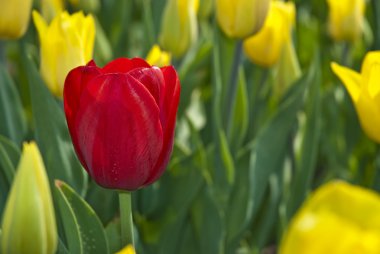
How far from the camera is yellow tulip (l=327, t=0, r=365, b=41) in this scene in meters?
1.34

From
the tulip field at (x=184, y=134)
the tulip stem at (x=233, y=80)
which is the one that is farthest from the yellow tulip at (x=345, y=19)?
the tulip stem at (x=233, y=80)

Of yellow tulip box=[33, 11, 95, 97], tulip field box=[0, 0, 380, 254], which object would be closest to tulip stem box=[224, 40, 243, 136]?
tulip field box=[0, 0, 380, 254]

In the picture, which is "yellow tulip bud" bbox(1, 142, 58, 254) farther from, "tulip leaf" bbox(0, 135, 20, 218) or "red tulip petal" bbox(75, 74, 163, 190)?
"tulip leaf" bbox(0, 135, 20, 218)

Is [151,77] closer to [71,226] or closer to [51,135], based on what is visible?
[71,226]

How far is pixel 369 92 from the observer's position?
864 millimetres

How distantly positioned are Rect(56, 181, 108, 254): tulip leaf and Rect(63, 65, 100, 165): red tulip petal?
93 mm

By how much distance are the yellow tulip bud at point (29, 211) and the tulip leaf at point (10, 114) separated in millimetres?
612

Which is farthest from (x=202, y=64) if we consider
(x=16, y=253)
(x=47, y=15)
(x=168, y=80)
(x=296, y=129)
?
(x=16, y=253)

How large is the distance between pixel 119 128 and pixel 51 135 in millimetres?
349

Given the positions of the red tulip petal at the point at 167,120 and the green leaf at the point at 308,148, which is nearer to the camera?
the red tulip petal at the point at 167,120

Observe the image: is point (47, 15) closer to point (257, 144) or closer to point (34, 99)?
point (34, 99)

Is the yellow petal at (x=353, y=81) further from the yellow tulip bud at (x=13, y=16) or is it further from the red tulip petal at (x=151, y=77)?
the yellow tulip bud at (x=13, y=16)

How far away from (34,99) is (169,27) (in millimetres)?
263

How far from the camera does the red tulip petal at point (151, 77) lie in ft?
2.46
